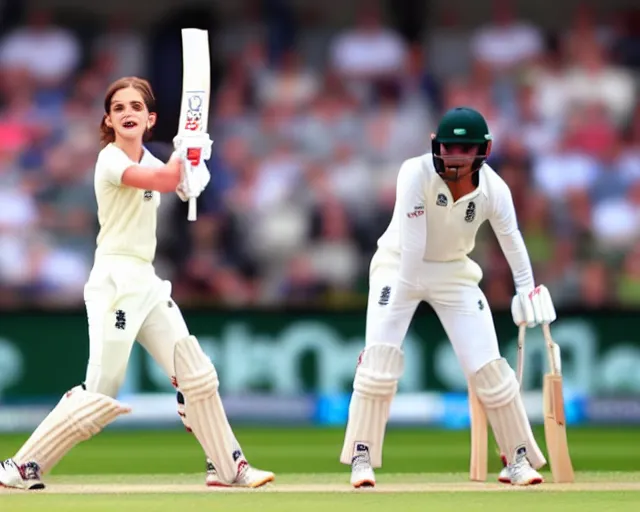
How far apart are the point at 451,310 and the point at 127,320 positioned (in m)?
1.35

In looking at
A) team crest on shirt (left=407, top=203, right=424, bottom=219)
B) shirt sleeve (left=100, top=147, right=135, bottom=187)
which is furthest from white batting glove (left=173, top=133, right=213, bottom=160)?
team crest on shirt (left=407, top=203, right=424, bottom=219)

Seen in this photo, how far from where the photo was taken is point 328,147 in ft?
40.2

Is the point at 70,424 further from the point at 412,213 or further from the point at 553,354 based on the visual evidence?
the point at 553,354

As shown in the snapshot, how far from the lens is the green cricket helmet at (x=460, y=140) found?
627 cm

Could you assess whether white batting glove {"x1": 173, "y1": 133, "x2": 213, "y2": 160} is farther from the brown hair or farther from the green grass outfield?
the green grass outfield

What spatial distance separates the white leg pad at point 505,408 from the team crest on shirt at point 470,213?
0.60 metres

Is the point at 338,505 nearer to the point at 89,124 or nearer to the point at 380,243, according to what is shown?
the point at 380,243

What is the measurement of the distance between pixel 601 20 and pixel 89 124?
4.48 m

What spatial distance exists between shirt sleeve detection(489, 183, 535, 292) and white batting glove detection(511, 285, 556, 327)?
0.14ft

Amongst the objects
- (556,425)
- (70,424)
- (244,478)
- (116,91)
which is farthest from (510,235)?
(70,424)

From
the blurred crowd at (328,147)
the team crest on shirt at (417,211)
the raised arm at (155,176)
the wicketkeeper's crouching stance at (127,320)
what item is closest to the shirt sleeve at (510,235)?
the team crest on shirt at (417,211)

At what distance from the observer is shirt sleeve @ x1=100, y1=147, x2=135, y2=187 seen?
613 cm

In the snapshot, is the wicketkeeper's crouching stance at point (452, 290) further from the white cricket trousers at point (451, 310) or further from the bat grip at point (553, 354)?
the bat grip at point (553, 354)

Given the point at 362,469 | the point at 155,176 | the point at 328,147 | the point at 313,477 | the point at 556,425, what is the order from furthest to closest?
the point at 328,147 → the point at 313,477 → the point at 556,425 → the point at 362,469 → the point at 155,176
